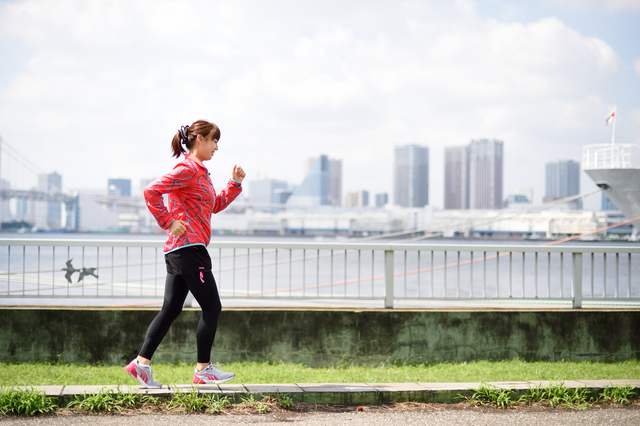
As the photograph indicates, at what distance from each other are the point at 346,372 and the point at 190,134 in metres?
2.88

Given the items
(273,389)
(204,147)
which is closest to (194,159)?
(204,147)

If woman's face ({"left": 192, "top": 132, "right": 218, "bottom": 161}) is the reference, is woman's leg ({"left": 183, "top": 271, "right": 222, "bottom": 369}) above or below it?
below

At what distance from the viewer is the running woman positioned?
3.86m

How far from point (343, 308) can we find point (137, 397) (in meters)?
2.84

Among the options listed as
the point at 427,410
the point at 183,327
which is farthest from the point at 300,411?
the point at 183,327

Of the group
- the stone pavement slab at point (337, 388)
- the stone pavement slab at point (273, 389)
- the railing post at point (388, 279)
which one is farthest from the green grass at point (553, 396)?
the railing post at point (388, 279)

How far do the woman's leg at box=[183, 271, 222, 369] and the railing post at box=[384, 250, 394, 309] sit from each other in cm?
273

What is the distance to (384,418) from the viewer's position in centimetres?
382

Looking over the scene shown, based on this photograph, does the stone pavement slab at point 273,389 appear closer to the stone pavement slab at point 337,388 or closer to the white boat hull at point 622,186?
the stone pavement slab at point 337,388

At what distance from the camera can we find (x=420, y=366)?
19.7 feet

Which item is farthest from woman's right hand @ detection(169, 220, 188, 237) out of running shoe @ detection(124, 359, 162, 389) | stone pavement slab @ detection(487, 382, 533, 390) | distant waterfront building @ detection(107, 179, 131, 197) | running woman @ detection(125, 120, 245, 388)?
distant waterfront building @ detection(107, 179, 131, 197)

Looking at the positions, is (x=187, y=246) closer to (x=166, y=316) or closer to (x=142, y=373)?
(x=166, y=316)

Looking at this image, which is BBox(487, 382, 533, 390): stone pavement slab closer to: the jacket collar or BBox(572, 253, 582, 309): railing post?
BBox(572, 253, 582, 309): railing post

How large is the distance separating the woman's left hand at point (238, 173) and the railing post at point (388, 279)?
2.55 metres
